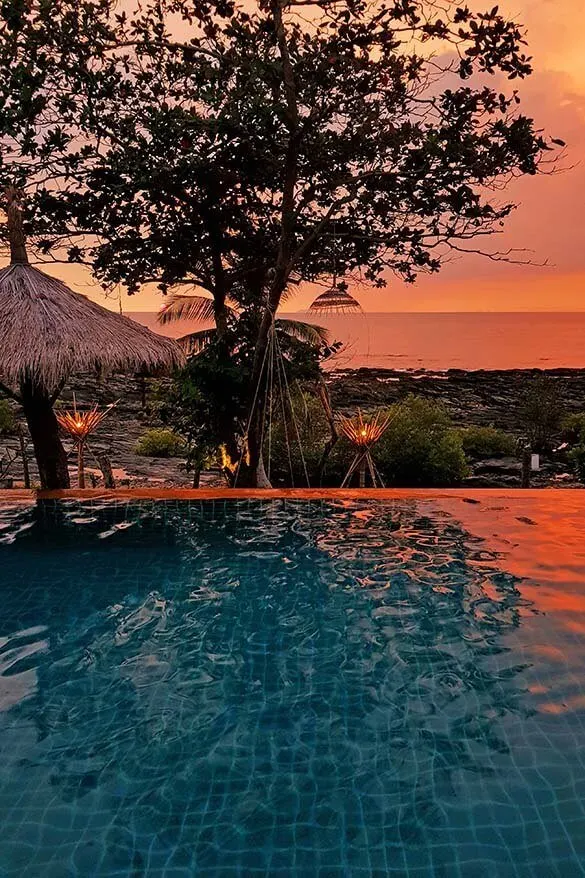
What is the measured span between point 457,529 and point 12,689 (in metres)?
3.32

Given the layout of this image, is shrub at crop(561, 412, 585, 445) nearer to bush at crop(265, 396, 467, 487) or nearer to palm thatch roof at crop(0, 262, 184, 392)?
bush at crop(265, 396, 467, 487)

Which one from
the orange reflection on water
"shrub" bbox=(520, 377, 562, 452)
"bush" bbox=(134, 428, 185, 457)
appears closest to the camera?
the orange reflection on water

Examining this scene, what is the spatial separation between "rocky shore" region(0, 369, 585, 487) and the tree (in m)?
1.89

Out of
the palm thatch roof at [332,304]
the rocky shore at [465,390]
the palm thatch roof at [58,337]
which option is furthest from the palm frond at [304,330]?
the rocky shore at [465,390]

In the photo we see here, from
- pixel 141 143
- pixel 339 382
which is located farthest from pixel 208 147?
pixel 339 382

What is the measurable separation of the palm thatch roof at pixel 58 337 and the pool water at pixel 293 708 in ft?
4.48

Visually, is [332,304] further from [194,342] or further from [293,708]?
[293,708]

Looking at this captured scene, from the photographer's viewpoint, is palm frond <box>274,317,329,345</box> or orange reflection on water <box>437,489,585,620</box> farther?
palm frond <box>274,317,329,345</box>

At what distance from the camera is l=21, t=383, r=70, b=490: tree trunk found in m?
6.15

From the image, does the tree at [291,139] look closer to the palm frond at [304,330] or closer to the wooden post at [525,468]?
the palm frond at [304,330]

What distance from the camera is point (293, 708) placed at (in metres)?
3.04

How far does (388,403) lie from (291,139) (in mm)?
14073

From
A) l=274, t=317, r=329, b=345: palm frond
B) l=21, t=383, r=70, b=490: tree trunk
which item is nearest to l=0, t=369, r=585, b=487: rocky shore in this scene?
l=21, t=383, r=70, b=490: tree trunk

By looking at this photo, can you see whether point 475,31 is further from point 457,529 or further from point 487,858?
point 487,858
